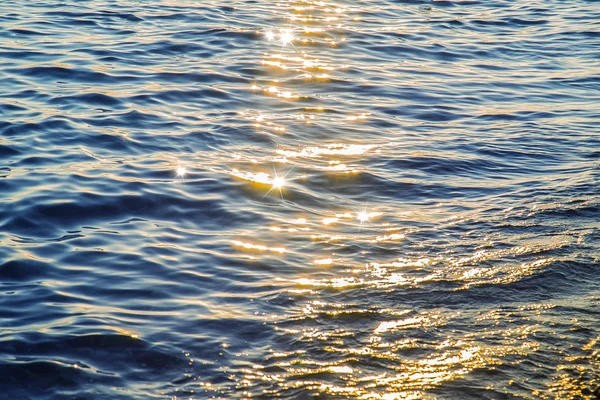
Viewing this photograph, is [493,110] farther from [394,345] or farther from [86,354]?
[86,354]

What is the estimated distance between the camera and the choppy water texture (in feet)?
17.2

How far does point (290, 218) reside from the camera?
25.7ft

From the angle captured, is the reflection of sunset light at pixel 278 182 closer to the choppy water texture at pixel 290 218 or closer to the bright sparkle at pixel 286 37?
the choppy water texture at pixel 290 218

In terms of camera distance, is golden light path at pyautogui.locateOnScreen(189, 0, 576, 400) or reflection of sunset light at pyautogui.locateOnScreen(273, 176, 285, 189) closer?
golden light path at pyautogui.locateOnScreen(189, 0, 576, 400)

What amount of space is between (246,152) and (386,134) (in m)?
2.04

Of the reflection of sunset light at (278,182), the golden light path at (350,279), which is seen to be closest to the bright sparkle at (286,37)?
the golden light path at (350,279)

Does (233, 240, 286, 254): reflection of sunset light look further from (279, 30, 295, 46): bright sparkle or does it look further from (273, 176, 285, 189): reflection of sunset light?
(279, 30, 295, 46): bright sparkle

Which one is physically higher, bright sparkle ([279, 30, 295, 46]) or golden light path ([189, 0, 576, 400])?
bright sparkle ([279, 30, 295, 46])

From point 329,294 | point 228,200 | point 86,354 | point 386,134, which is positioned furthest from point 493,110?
point 86,354

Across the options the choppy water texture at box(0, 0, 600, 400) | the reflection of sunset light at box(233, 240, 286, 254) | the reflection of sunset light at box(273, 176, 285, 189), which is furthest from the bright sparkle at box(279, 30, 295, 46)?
the reflection of sunset light at box(233, 240, 286, 254)

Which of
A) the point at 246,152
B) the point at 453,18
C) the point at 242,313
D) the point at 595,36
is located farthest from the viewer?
the point at 453,18

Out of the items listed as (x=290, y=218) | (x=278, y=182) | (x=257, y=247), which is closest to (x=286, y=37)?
(x=278, y=182)

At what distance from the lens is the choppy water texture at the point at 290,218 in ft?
17.2

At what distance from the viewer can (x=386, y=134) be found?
10500 mm
